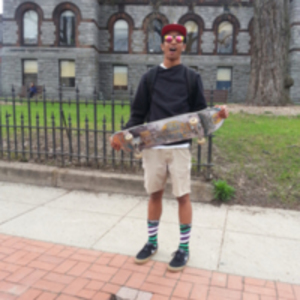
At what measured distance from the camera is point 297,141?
19.0 feet

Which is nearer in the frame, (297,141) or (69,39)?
(297,141)

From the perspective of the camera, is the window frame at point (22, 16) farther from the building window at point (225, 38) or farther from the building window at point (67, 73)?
the building window at point (225, 38)

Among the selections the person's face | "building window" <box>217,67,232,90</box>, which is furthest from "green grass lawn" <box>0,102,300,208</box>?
"building window" <box>217,67,232,90</box>

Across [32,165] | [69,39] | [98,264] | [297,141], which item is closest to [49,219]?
[98,264]

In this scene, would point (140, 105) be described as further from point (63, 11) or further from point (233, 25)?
point (233, 25)

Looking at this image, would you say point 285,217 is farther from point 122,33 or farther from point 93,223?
point 122,33

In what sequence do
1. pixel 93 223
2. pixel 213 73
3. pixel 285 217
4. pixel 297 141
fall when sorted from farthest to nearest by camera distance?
pixel 213 73
pixel 297 141
pixel 285 217
pixel 93 223

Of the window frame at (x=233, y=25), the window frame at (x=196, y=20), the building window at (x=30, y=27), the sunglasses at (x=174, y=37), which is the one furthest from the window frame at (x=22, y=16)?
the sunglasses at (x=174, y=37)

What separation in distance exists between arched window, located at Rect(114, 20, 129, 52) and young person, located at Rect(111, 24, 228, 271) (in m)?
22.6

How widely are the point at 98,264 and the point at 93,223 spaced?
37.8 inches

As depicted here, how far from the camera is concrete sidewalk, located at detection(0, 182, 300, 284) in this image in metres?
2.96

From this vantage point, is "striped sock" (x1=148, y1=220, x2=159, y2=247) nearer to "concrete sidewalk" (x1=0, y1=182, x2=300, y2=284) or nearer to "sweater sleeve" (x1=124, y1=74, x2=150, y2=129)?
"concrete sidewalk" (x1=0, y1=182, x2=300, y2=284)

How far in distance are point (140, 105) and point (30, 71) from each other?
22660 mm

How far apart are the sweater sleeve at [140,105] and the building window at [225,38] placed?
22841mm
